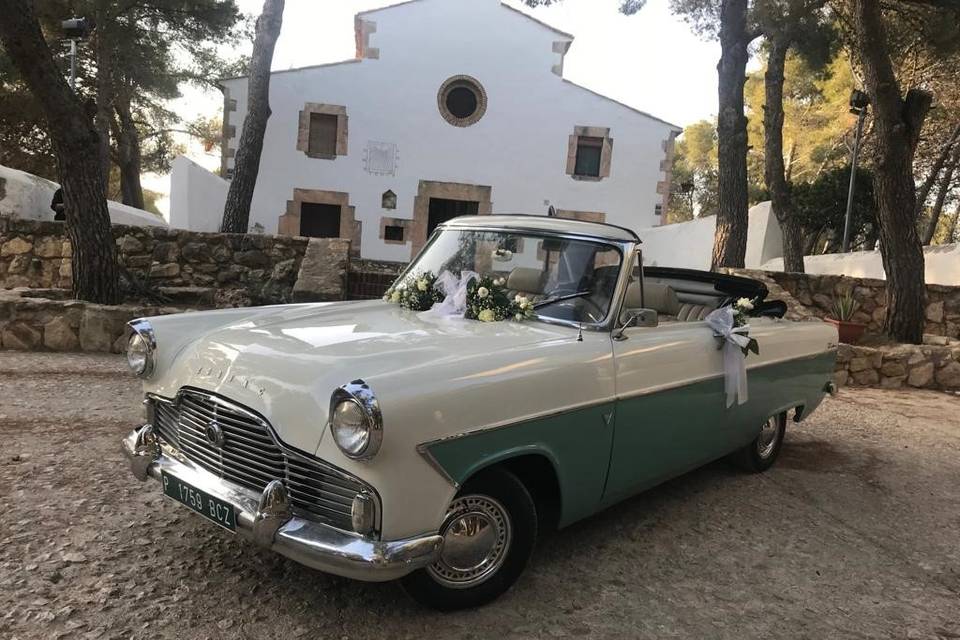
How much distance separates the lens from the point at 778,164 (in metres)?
12.5

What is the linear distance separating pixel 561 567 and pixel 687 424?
3.24 feet

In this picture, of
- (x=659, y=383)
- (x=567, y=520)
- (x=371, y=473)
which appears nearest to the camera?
(x=371, y=473)

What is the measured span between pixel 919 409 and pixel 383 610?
263 inches

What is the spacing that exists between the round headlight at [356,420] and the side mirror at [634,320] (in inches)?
53.2

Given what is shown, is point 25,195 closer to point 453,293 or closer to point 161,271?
point 161,271

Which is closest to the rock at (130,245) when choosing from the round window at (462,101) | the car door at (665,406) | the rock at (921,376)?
the car door at (665,406)

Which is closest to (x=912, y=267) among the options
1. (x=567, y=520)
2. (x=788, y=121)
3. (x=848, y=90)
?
(x=567, y=520)

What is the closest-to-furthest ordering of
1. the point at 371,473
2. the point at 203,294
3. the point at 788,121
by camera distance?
1. the point at 371,473
2. the point at 203,294
3. the point at 788,121

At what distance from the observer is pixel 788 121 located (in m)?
25.5

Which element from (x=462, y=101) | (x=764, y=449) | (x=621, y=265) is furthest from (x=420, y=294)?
(x=462, y=101)

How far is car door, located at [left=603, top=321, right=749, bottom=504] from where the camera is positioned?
291cm

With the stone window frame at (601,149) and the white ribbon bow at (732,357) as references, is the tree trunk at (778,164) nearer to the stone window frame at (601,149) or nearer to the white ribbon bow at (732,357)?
the stone window frame at (601,149)

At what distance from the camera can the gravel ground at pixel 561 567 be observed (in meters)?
2.36

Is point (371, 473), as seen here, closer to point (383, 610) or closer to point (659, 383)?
point (383, 610)
